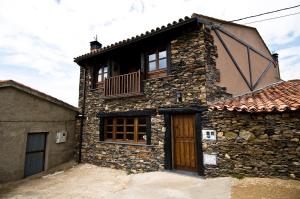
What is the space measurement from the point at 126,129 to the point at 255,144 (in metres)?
5.07

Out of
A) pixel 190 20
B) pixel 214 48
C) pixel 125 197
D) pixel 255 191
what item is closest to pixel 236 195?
pixel 255 191

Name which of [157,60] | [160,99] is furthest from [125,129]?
[157,60]

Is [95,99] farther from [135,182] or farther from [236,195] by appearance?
[236,195]

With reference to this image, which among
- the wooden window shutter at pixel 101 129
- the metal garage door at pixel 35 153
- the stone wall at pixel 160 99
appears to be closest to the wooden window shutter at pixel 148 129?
the stone wall at pixel 160 99

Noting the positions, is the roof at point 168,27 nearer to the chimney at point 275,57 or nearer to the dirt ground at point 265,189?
the dirt ground at point 265,189

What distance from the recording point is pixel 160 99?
778 centimetres

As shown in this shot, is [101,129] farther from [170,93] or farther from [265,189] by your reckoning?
[265,189]

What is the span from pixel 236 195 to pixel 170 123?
3.34 meters

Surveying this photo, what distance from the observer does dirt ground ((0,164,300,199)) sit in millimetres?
4840

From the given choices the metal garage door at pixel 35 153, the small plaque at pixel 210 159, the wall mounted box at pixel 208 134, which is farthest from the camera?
the metal garage door at pixel 35 153

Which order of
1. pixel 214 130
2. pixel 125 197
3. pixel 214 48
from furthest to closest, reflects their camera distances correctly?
pixel 214 48, pixel 214 130, pixel 125 197

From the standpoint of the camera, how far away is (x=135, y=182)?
662 cm

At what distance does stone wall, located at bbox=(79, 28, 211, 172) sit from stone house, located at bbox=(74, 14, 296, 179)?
33 mm

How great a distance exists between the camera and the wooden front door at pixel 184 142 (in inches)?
277
